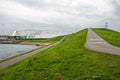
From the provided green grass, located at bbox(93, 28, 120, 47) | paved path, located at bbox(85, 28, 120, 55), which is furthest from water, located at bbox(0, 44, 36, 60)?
green grass, located at bbox(93, 28, 120, 47)

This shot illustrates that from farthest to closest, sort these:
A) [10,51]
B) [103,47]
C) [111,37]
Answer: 1. [10,51]
2. [111,37]
3. [103,47]

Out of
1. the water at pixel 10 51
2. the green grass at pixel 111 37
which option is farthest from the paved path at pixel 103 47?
the water at pixel 10 51

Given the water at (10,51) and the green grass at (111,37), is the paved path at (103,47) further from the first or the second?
the water at (10,51)

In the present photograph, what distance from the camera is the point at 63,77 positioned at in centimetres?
1939

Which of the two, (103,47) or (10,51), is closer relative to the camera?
(103,47)

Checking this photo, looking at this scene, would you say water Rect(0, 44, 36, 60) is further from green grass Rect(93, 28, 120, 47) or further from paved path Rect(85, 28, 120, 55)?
green grass Rect(93, 28, 120, 47)

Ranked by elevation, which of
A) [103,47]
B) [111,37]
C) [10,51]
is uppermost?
[111,37]

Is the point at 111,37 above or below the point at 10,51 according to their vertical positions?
above

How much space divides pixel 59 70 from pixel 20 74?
3.61 metres

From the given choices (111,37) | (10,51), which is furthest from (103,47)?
(10,51)

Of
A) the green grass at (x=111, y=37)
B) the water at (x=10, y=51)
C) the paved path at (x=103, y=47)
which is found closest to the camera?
the paved path at (x=103, y=47)

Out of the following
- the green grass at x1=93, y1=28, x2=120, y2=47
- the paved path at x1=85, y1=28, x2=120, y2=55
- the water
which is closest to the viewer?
the paved path at x1=85, y1=28, x2=120, y2=55

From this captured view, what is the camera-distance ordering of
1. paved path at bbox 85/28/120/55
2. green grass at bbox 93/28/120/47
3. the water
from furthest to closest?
the water < green grass at bbox 93/28/120/47 < paved path at bbox 85/28/120/55

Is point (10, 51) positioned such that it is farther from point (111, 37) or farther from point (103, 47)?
point (103, 47)
